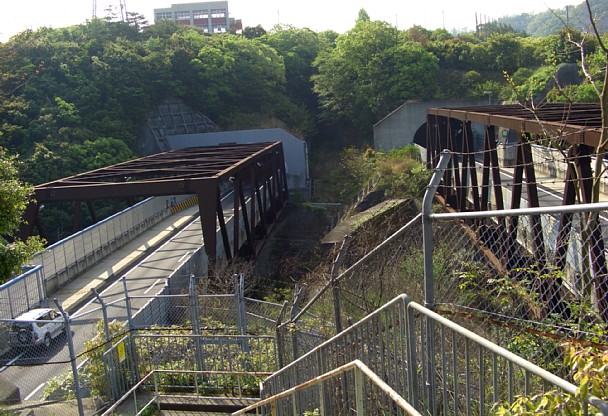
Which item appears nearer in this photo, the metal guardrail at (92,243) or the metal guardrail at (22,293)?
the metal guardrail at (22,293)

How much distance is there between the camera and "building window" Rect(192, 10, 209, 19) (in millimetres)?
99812

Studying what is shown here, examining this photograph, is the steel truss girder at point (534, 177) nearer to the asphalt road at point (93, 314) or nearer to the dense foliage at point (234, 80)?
the asphalt road at point (93, 314)

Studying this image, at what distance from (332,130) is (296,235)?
21041 millimetres

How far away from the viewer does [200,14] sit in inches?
3974

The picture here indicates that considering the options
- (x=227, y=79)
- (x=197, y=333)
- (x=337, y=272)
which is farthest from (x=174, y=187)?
(x=227, y=79)

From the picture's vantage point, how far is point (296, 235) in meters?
29.7

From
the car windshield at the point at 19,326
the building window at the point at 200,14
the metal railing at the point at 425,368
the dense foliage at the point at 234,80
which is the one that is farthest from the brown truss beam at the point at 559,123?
the building window at the point at 200,14

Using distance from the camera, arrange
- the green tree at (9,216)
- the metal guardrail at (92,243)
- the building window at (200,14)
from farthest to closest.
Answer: the building window at (200,14)
the metal guardrail at (92,243)
the green tree at (9,216)

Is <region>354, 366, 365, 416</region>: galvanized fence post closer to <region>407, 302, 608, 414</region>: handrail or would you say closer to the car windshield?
<region>407, 302, 608, 414</region>: handrail

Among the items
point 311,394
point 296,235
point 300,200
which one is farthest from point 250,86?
point 311,394

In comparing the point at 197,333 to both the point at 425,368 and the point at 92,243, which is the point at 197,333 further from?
the point at 92,243

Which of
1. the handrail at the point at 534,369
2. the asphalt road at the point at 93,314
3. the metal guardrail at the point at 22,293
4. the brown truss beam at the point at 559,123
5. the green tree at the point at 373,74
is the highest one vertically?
the green tree at the point at 373,74

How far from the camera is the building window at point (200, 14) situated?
327ft

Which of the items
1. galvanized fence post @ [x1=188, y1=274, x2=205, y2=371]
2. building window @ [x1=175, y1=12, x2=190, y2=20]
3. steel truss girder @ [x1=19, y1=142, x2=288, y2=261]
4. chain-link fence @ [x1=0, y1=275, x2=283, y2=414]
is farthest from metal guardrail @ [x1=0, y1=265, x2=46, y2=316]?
building window @ [x1=175, y1=12, x2=190, y2=20]
